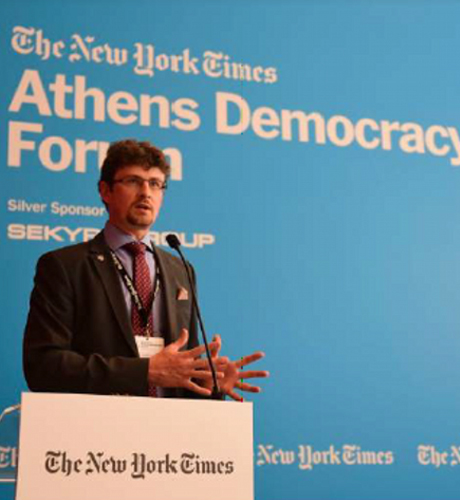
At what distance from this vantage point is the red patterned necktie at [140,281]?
2596 mm

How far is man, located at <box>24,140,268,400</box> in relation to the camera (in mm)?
2285

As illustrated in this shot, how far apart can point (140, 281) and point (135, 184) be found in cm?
34

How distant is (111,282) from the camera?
8.66 feet

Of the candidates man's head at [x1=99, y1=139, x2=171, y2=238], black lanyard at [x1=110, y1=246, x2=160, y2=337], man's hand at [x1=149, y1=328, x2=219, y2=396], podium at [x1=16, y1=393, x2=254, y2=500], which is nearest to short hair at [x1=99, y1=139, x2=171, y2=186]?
man's head at [x1=99, y1=139, x2=171, y2=238]

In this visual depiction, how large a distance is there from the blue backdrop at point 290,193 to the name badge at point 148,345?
36.3 inches

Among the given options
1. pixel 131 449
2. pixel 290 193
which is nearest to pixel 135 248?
pixel 131 449

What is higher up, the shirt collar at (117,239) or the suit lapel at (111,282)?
the shirt collar at (117,239)

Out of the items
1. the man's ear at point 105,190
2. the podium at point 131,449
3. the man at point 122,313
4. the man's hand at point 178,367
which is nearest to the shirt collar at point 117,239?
the man at point 122,313

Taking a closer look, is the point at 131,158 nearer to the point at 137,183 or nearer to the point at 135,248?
the point at 137,183

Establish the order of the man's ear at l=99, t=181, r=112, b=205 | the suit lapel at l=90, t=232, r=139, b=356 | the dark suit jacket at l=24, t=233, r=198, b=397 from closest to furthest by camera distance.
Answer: the dark suit jacket at l=24, t=233, r=198, b=397
the suit lapel at l=90, t=232, r=139, b=356
the man's ear at l=99, t=181, r=112, b=205

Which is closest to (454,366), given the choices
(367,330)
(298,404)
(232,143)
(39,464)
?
(367,330)

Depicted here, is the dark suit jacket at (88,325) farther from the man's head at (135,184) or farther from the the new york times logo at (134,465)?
the the new york times logo at (134,465)

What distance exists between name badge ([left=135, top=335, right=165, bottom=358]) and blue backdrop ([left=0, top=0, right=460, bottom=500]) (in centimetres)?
92

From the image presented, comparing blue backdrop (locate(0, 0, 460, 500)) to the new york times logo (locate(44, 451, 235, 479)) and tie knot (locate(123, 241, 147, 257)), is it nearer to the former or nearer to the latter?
tie knot (locate(123, 241, 147, 257))
